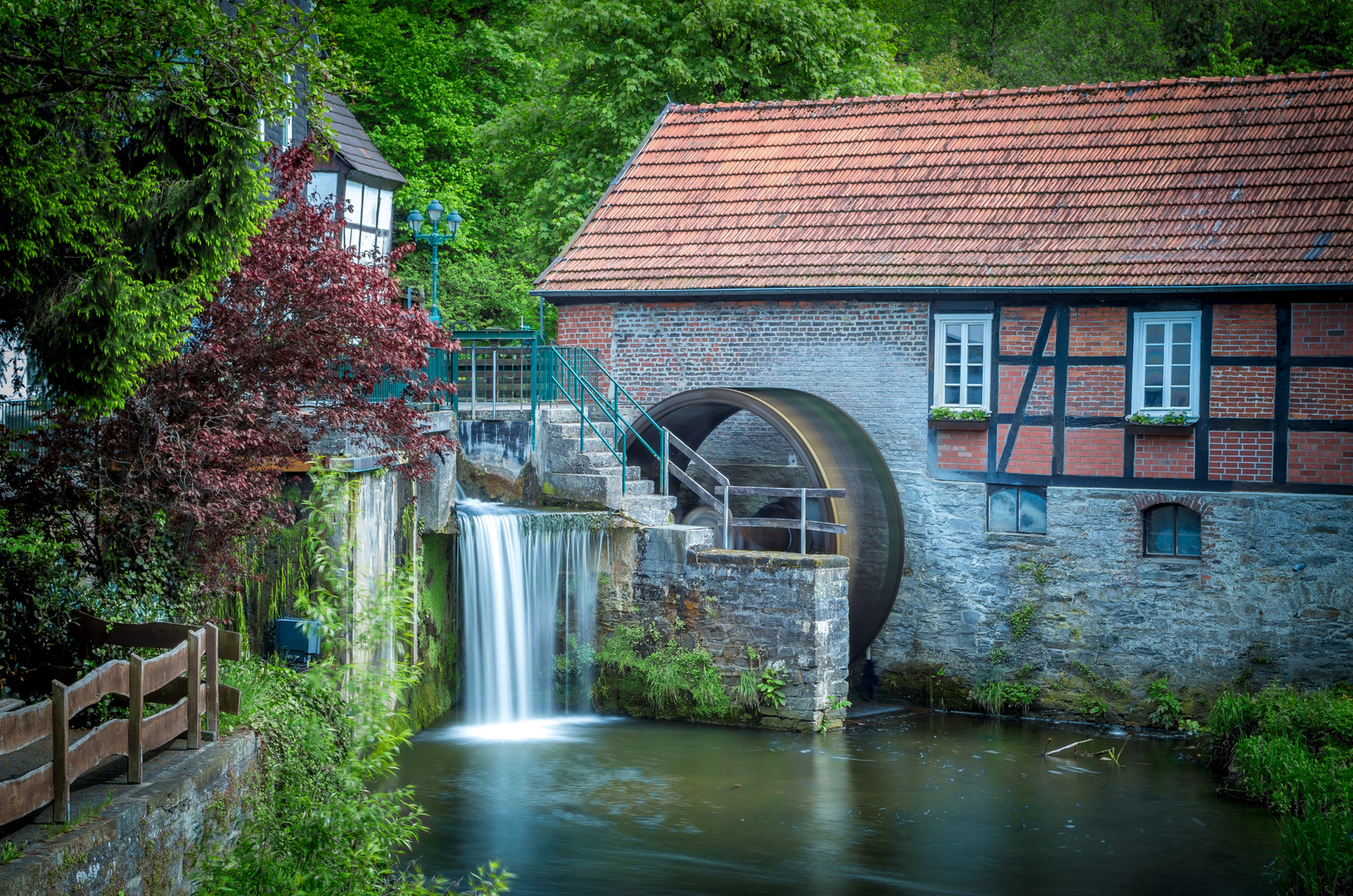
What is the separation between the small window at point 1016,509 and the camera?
14.4 meters

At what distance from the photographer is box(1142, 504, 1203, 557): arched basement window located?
13.8 m

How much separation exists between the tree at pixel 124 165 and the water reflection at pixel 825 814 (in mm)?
4434

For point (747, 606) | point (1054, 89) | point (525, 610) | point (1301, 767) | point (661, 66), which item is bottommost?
point (1301, 767)

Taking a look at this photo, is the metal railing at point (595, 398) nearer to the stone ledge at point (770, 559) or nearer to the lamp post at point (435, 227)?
the stone ledge at point (770, 559)

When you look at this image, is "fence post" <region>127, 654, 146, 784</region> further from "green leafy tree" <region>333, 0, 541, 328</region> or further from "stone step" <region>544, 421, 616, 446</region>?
"green leafy tree" <region>333, 0, 541, 328</region>

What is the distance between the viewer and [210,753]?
23.1 feet

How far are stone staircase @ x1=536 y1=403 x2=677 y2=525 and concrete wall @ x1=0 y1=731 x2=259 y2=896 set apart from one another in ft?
22.0

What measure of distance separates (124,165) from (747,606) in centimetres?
773

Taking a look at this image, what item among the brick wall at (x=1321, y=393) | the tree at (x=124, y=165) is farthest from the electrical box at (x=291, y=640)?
the brick wall at (x=1321, y=393)

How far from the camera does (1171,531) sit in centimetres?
1390

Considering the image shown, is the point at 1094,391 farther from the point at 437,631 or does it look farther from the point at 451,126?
the point at 451,126

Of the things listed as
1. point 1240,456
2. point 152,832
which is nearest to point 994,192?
point 1240,456

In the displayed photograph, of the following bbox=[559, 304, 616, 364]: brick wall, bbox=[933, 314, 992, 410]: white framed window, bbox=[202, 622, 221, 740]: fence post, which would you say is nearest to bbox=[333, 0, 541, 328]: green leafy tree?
bbox=[559, 304, 616, 364]: brick wall

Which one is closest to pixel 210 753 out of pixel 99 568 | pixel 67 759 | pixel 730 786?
pixel 67 759
